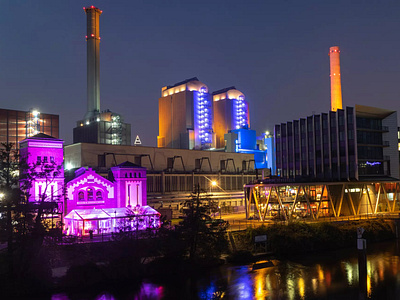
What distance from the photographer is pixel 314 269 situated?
Answer: 42.4m

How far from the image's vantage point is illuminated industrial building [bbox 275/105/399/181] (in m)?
72.4

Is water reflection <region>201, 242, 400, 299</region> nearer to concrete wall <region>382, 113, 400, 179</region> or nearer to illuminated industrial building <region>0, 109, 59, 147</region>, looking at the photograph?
concrete wall <region>382, 113, 400, 179</region>

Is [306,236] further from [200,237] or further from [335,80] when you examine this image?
[335,80]

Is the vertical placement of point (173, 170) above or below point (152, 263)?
above

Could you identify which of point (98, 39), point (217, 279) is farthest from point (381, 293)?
point (98, 39)

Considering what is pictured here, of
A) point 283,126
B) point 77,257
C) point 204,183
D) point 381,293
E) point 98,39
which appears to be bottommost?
point 381,293

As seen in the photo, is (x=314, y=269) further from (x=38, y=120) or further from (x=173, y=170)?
(x=38, y=120)

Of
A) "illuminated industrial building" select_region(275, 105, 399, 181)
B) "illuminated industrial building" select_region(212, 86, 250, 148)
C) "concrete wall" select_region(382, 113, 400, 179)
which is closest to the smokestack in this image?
"illuminated industrial building" select_region(212, 86, 250, 148)

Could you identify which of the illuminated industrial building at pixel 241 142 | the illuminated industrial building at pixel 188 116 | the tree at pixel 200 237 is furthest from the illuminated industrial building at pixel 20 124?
the tree at pixel 200 237

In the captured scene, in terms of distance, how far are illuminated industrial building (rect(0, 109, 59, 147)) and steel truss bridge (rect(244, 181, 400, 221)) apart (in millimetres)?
57542

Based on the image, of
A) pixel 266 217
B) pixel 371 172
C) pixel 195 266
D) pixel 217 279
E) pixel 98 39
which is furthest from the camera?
pixel 98 39

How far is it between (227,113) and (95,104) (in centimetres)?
3950

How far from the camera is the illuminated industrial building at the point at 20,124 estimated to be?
9800cm

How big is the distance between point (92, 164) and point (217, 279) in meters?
41.5
